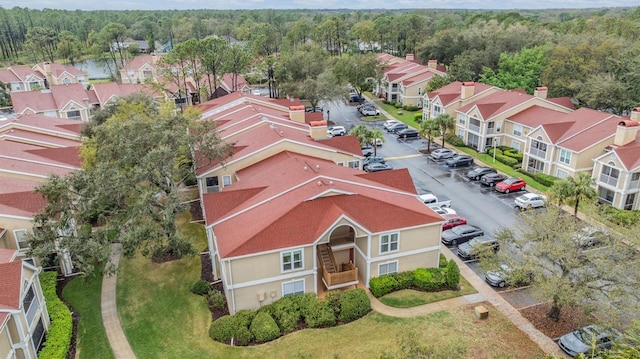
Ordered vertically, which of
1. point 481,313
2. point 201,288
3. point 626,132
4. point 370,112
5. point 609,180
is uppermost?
point 626,132

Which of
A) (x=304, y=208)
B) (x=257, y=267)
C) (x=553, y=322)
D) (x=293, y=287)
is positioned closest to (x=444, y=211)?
(x=553, y=322)

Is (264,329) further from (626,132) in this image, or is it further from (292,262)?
(626,132)

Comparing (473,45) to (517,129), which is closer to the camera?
(517,129)

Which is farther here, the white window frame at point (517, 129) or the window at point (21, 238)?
the white window frame at point (517, 129)

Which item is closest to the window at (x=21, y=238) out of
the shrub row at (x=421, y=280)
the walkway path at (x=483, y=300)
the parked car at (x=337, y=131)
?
the shrub row at (x=421, y=280)

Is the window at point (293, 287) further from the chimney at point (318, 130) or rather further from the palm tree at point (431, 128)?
the palm tree at point (431, 128)

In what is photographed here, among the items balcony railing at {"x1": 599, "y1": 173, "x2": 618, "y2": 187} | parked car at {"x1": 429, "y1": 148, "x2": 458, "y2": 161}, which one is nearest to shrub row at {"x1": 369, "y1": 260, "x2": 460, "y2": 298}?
balcony railing at {"x1": 599, "y1": 173, "x2": 618, "y2": 187}
